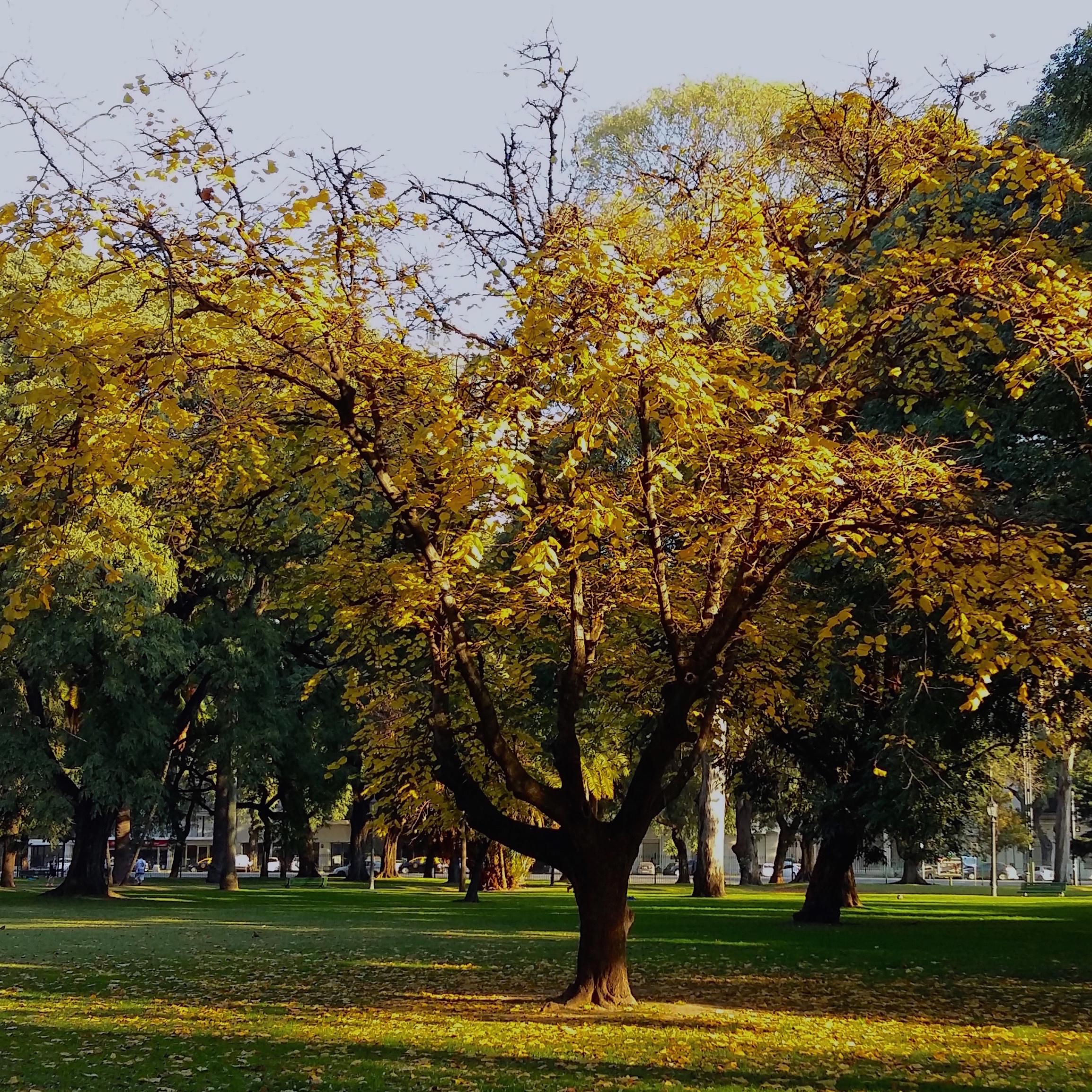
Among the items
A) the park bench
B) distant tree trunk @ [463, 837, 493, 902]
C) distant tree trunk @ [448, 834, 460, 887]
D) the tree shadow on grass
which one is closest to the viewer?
the tree shadow on grass

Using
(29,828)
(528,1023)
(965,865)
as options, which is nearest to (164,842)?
(29,828)

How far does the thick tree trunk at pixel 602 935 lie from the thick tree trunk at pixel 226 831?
2639 centimetres

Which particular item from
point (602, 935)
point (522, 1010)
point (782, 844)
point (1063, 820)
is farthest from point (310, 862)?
point (602, 935)

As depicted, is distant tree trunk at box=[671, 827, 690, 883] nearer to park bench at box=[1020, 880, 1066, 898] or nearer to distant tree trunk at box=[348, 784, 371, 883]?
distant tree trunk at box=[348, 784, 371, 883]

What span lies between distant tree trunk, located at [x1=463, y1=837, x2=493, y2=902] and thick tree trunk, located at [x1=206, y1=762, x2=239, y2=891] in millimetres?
7494

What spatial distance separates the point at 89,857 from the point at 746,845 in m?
30.1

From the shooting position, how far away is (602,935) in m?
11.3

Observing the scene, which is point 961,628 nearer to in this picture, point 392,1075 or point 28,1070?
point 392,1075

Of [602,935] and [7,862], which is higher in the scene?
[602,935]

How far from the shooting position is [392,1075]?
26.6ft

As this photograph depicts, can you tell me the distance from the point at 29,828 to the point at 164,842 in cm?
4416

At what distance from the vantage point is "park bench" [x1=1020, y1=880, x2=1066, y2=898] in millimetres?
50781

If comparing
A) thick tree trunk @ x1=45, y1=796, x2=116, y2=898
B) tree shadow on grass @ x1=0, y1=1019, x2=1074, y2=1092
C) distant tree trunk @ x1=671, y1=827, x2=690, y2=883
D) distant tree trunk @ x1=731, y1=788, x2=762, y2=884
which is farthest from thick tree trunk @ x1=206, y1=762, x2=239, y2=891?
tree shadow on grass @ x1=0, y1=1019, x2=1074, y2=1092

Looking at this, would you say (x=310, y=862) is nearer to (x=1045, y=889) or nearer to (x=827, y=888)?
(x=1045, y=889)
